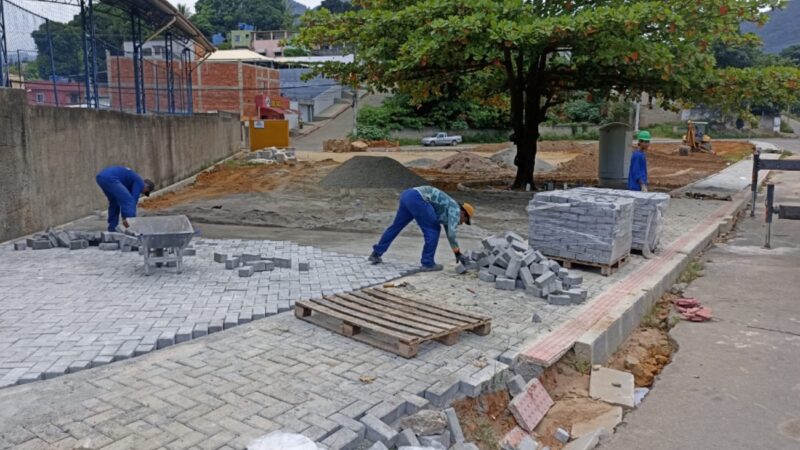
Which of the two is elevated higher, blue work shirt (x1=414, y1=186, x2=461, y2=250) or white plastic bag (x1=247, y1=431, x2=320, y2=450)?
blue work shirt (x1=414, y1=186, x2=461, y2=250)

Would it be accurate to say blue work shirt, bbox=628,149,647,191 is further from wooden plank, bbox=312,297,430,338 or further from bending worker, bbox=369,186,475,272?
wooden plank, bbox=312,297,430,338

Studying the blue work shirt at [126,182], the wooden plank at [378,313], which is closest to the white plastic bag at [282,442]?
the wooden plank at [378,313]

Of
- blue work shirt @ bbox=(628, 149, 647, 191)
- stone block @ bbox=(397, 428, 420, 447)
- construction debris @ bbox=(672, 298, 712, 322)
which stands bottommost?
construction debris @ bbox=(672, 298, 712, 322)

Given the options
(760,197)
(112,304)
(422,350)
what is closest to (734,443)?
(422,350)

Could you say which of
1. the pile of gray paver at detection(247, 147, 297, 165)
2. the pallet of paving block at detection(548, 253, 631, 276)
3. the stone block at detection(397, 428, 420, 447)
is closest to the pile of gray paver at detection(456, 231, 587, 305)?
the pallet of paving block at detection(548, 253, 631, 276)

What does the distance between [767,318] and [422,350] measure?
430 cm

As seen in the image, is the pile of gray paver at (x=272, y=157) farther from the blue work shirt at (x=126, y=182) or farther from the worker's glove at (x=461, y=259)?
the worker's glove at (x=461, y=259)

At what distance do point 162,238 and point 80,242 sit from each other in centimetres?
236

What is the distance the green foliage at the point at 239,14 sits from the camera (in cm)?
8756

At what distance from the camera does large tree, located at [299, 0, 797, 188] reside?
40.7 ft

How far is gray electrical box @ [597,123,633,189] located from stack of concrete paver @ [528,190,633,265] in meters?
10.5

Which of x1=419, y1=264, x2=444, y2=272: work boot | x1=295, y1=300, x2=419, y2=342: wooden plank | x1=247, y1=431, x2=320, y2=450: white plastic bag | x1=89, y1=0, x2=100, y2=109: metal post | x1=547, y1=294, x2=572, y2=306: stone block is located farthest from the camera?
x1=89, y1=0, x2=100, y2=109: metal post

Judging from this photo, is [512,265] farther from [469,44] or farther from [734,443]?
[469,44]

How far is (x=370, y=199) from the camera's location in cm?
1557
